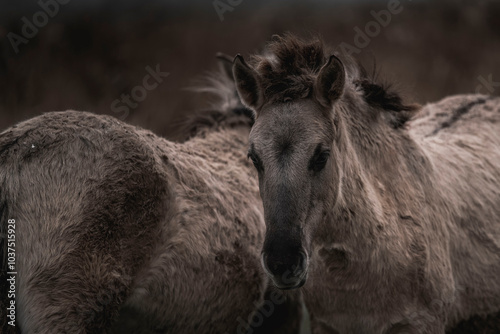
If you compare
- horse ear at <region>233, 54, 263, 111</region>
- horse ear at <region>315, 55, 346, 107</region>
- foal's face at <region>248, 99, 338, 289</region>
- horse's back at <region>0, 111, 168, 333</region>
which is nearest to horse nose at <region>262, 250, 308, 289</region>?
foal's face at <region>248, 99, 338, 289</region>

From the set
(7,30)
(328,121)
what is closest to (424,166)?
(328,121)

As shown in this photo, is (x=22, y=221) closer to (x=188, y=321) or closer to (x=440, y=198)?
(x=188, y=321)

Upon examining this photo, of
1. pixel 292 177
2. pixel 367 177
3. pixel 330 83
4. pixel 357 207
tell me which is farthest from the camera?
pixel 367 177

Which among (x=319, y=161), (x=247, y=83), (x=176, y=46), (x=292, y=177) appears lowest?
(x=292, y=177)

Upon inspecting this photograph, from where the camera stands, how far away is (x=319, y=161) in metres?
3.62

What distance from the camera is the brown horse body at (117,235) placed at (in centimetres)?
344

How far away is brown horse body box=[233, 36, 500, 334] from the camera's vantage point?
3538mm

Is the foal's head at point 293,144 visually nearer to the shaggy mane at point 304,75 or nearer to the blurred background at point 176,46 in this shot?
the shaggy mane at point 304,75

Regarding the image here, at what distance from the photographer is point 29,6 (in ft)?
41.8

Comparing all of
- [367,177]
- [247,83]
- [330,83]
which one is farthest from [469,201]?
[247,83]

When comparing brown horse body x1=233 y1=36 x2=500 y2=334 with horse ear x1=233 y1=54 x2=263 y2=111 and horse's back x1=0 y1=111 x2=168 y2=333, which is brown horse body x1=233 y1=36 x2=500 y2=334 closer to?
horse ear x1=233 y1=54 x2=263 y2=111

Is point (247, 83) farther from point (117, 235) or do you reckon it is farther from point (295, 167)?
point (117, 235)

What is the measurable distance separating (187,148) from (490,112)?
2830 mm

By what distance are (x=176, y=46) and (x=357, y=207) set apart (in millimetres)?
11761
